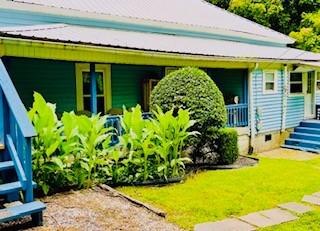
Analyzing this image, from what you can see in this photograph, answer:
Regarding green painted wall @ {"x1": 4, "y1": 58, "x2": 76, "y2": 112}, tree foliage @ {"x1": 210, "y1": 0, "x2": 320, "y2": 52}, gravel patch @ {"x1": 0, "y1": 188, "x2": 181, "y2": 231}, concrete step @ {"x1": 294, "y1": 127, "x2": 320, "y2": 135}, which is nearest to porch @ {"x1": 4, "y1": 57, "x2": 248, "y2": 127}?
green painted wall @ {"x1": 4, "y1": 58, "x2": 76, "y2": 112}

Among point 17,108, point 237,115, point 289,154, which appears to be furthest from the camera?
point 289,154

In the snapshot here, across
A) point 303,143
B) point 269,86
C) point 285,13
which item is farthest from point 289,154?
point 285,13

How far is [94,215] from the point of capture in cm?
561

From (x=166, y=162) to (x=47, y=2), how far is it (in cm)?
648

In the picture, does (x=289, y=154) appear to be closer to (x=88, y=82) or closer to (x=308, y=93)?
(x=308, y=93)

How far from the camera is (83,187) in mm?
6953

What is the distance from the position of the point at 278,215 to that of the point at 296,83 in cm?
1122

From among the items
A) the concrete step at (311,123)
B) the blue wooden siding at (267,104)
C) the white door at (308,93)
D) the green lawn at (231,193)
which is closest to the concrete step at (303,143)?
the blue wooden siding at (267,104)

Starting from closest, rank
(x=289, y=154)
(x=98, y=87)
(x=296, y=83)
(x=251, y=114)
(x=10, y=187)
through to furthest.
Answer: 1. (x=10, y=187)
2. (x=98, y=87)
3. (x=289, y=154)
4. (x=251, y=114)
5. (x=296, y=83)

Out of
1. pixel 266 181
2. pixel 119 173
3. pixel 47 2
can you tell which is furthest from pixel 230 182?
pixel 47 2

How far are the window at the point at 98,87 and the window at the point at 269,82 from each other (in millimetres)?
5708

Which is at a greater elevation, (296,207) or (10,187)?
(10,187)

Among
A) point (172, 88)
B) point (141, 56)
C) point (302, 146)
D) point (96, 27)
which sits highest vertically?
point (96, 27)

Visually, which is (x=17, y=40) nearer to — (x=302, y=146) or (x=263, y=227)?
(x=263, y=227)
